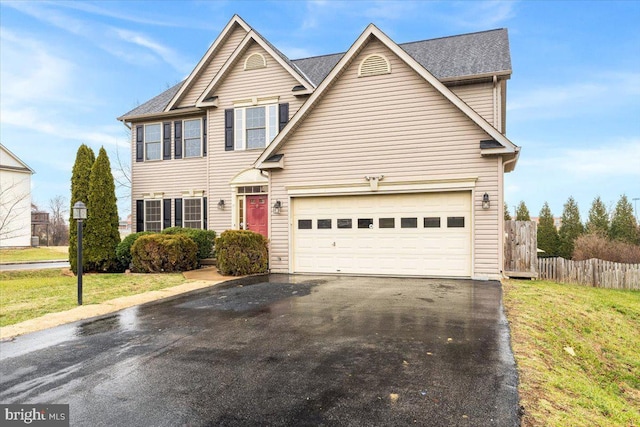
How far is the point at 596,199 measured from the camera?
970 inches

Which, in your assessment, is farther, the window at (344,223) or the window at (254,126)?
the window at (254,126)

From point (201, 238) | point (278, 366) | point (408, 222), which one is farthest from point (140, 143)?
point (278, 366)

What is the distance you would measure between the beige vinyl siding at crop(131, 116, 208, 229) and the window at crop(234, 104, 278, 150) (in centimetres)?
200

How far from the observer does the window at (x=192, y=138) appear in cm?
1627

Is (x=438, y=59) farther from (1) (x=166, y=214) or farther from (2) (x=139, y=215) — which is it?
(2) (x=139, y=215)

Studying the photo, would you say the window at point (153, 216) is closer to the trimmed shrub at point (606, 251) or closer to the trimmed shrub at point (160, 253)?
the trimmed shrub at point (160, 253)

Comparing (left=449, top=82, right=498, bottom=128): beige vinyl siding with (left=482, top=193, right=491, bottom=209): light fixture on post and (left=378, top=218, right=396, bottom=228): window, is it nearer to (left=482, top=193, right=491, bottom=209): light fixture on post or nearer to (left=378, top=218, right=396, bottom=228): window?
(left=482, top=193, right=491, bottom=209): light fixture on post

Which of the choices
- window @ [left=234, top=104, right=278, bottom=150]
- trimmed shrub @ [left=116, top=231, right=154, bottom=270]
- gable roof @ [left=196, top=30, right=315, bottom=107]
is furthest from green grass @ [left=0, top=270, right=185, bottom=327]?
gable roof @ [left=196, top=30, right=315, bottom=107]

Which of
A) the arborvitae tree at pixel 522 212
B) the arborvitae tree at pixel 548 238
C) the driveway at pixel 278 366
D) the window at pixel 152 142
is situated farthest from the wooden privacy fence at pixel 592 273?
the arborvitae tree at pixel 522 212

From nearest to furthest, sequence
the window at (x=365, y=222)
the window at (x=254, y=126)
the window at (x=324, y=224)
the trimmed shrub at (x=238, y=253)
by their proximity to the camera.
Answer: the window at (x=365, y=222)
the trimmed shrub at (x=238, y=253)
the window at (x=324, y=224)
the window at (x=254, y=126)

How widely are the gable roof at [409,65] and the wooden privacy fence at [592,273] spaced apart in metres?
5.06

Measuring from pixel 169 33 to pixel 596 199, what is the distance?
1229 inches

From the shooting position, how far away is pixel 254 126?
15172 mm

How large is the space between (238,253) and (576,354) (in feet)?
29.6
